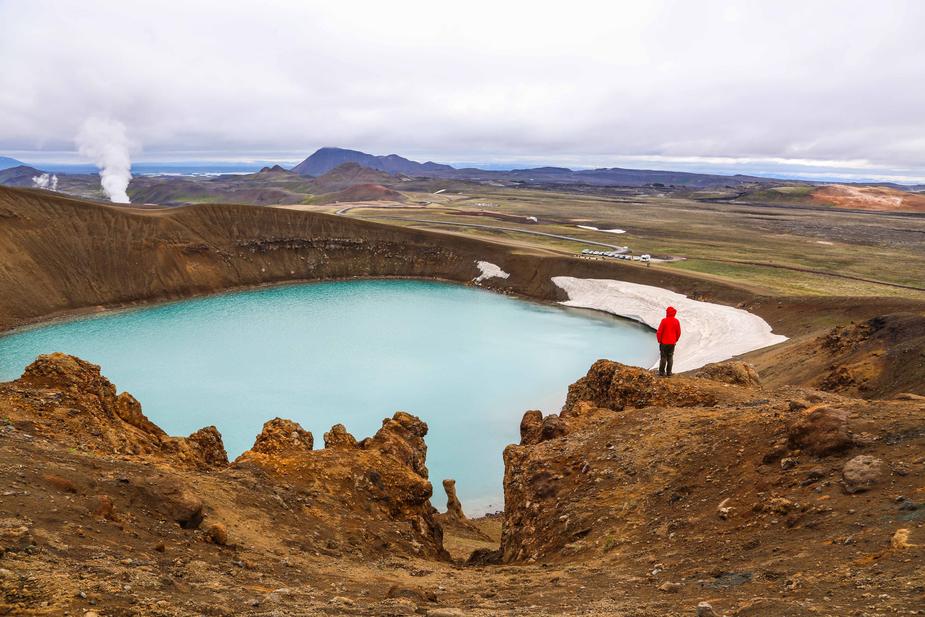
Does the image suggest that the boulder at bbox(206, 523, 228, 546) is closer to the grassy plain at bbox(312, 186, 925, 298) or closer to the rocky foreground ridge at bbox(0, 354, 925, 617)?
the rocky foreground ridge at bbox(0, 354, 925, 617)

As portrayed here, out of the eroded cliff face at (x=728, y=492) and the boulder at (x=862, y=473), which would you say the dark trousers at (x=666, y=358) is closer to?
the eroded cliff face at (x=728, y=492)

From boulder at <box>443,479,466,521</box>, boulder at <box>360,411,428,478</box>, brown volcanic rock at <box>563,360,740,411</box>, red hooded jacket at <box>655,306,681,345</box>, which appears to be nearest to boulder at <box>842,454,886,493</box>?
brown volcanic rock at <box>563,360,740,411</box>

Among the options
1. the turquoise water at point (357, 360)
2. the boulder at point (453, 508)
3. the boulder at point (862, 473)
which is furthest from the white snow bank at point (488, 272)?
the boulder at point (862, 473)

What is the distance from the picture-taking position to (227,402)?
33500 mm

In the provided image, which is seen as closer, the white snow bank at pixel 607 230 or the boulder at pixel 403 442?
the boulder at pixel 403 442

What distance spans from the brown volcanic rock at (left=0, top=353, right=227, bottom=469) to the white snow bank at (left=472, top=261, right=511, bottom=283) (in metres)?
61.1

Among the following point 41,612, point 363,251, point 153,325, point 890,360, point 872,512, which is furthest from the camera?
point 363,251

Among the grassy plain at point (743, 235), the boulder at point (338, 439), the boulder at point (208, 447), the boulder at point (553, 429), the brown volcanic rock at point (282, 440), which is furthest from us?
the grassy plain at point (743, 235)

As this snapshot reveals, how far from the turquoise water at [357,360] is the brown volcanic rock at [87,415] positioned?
10.8 m

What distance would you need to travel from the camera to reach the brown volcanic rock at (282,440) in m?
16.5

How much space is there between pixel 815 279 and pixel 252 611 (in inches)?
2828

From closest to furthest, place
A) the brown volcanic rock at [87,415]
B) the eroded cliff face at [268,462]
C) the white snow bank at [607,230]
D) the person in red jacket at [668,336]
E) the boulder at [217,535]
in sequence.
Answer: the boulder at [217,535]
the eroded cliff face at [268,462]
the brown volcanic rock at [87,415]
the person in red jacket at [668,336]
the white snow bank at [607,230]

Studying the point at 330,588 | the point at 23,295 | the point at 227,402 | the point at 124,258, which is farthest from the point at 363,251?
the point at 330,588

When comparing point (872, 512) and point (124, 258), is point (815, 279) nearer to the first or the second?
point (872, 512)
